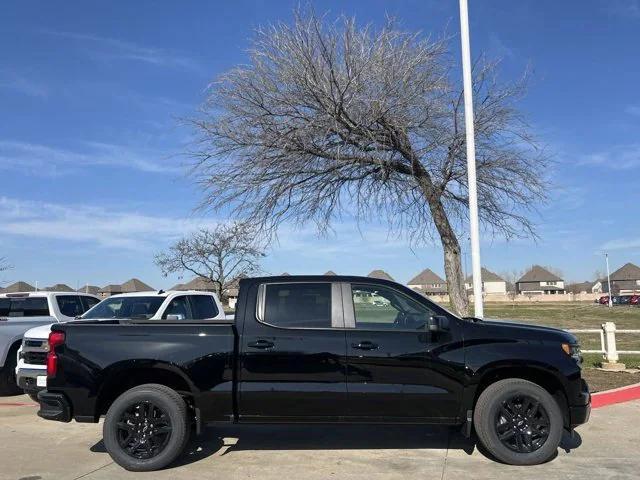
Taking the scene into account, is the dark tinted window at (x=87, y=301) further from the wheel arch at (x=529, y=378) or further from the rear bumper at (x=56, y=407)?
the wheel arch at (x=529, y=378)

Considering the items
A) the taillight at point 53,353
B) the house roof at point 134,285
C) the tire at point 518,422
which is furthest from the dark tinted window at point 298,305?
the house roof at point 134,285

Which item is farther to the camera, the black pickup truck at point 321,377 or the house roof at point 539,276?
the house roof at point 539,276

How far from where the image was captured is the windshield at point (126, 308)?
10.3m

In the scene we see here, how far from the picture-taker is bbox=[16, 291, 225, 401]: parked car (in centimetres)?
880

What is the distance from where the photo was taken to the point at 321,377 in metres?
5.99

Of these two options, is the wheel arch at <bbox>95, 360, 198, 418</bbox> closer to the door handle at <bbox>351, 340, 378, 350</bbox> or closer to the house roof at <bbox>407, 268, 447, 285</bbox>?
the door handle at <bbox>351, 340, 378, 350</bbox>

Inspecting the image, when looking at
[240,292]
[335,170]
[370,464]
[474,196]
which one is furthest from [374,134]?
[370,464]

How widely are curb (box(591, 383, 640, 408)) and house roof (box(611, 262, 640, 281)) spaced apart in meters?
142

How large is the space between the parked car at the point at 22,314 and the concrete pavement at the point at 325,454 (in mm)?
2808

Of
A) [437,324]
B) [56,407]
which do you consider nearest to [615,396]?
[437,324]

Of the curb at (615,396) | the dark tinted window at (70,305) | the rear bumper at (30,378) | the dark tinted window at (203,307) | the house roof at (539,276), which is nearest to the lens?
the rear bumper at (30,378)

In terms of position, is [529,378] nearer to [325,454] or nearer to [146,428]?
[325,454]

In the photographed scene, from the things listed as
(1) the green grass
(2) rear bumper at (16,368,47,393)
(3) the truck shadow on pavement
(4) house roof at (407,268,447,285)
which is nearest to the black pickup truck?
(3) the truck shadow on pavement

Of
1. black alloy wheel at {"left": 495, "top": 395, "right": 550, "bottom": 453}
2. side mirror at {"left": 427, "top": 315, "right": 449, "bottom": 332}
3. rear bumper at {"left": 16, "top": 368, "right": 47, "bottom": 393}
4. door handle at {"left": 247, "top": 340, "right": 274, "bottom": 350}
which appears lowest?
black alloy wheel at {"left": 495, "top": 395, "right": 550, "bottom": 453}
